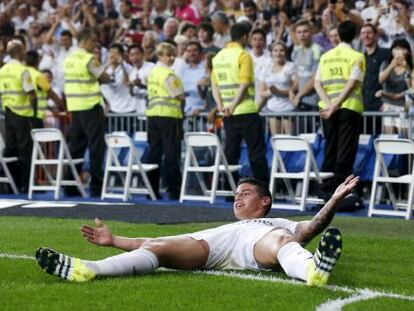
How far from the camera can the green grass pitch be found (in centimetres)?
749

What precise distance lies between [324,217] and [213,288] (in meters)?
1.12

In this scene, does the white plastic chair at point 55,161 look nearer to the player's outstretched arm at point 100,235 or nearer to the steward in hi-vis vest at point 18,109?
the steward in hi-vis vest at point 18,109

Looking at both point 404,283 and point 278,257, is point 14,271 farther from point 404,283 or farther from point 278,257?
point 404,283

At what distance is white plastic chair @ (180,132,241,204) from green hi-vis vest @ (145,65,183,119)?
0.68 metres

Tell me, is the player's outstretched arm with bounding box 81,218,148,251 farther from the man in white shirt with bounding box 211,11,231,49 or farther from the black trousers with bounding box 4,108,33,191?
the black trousers with bounding box 4,108,33,191

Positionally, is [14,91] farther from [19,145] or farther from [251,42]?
[251,42]

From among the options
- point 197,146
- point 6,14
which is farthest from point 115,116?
point 6,14

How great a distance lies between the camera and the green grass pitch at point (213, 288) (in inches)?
295

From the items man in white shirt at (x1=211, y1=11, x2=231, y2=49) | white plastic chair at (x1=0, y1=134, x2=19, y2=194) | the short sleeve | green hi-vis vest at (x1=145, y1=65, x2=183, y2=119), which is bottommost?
white plastic chair at (x1=0, y1=134, x2=19, y2=194)

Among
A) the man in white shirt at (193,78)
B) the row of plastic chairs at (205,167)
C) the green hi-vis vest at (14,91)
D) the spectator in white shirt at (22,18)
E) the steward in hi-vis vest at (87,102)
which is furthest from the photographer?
the spectator in white shirt at (22,18)

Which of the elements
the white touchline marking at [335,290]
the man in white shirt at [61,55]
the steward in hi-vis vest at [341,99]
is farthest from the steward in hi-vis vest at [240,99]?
the white touchline marking at [335,290]

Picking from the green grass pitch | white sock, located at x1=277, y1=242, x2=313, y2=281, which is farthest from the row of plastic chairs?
white sock, located at x1=277, y1=242, x2=313, y2=281

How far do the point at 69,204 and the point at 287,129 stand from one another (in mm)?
3789

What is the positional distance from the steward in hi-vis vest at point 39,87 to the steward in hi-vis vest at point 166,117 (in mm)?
2265
